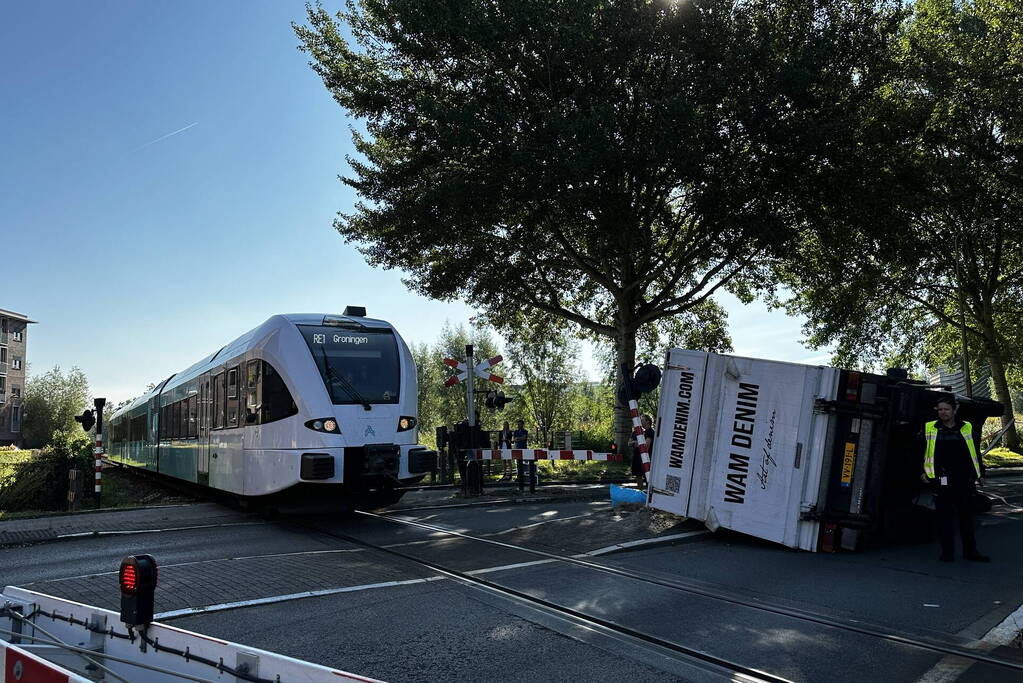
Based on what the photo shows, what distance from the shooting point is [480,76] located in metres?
21.5

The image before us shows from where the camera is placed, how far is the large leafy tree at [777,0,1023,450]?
22500 millimetres

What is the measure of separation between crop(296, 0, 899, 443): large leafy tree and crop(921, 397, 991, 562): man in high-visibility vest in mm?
12174

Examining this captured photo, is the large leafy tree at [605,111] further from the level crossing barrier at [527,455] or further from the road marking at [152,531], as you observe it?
the road marking at [152,531]

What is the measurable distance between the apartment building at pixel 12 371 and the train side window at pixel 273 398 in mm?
79618

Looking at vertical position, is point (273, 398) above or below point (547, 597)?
above

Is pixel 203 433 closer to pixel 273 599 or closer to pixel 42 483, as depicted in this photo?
pixel 42 483

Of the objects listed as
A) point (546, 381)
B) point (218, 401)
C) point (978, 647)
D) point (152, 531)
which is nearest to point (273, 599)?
point (978, 647)

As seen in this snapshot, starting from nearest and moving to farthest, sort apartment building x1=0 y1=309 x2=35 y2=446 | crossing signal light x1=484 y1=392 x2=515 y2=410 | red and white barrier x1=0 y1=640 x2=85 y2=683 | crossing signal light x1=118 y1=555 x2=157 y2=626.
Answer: red and white barrier x1=0 y1=640 x2=85 y2=683, crossing signal light x1=118 y1=555 x2=157 y2=626, crossing signal light x1=484 y1=392 x2=515 y2=410, apartment building x1=0 y1=309 x2=35 y2=446

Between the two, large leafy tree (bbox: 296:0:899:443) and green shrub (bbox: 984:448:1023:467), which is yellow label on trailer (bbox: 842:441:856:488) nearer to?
large leafy tree (bbox: 296:0:899:443)

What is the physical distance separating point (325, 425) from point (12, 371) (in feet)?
282

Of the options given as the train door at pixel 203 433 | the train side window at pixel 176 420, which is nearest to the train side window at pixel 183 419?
the train side window at pixel 176 420

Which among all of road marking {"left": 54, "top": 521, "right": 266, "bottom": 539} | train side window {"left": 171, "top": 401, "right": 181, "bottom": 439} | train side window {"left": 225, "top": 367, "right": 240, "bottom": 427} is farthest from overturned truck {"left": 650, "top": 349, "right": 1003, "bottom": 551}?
train side window {"left": 171, "top": 401, "right": 181, "bottom": 439}

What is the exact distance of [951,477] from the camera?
8445 mm

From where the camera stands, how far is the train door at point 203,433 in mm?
14734
